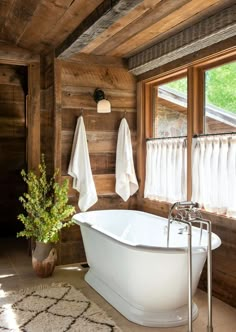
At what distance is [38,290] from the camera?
3422 millimetres

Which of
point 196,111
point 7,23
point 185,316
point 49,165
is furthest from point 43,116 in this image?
point 185,316

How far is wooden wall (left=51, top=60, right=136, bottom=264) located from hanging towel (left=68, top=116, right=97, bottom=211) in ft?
0.33

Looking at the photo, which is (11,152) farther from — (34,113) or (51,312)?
(51,312)

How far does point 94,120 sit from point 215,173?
1754 millimetres

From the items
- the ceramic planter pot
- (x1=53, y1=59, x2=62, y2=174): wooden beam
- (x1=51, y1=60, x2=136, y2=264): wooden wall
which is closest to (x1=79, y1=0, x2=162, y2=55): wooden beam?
(x1=51, y1=60, x2=136, y2=264): wooden wall

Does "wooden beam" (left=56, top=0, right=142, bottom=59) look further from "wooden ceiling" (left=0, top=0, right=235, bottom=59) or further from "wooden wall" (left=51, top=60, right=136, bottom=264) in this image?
"wooden wall" (left=51, top=60, right=136, bottom=264)

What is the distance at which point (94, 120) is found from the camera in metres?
4.46

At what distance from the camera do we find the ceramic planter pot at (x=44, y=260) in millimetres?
3783

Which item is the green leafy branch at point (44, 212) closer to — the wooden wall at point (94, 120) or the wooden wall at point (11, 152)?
the wooden wall at point (94, 120)

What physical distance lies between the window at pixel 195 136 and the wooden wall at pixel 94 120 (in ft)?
1.15

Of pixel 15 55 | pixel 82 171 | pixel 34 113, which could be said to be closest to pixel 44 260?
pixel 82 171

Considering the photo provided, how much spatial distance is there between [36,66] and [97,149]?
124cm

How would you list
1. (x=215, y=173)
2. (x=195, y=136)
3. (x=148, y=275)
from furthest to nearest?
1. (x=195, y=136)
2. (x=215, y=173)
3. (x=148, y=275)

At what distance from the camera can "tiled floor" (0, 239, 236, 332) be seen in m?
2.75
